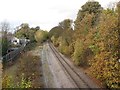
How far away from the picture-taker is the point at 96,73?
22.0 meters

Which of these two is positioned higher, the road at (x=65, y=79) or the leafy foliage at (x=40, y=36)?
the leafy foliage at (x=40, y=36)

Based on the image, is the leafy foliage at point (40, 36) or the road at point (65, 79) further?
the leafy foliage at point (40, 36)

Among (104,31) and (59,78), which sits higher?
(104,31)

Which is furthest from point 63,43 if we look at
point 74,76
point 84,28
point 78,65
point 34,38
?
point 34,38

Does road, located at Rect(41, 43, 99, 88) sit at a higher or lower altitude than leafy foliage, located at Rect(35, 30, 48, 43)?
lower

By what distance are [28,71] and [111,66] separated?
7.71m

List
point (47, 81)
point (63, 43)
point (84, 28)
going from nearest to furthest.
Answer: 1. point (47, 81)
2. point (84, 28)
3. point (63, 43)

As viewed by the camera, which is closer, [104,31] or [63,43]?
[104,31]

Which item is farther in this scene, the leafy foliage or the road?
the leafy foliage

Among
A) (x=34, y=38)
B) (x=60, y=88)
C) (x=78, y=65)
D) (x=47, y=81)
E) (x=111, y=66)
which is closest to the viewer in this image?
(x=111, y=66)

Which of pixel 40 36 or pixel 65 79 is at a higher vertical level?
pixel 40 36

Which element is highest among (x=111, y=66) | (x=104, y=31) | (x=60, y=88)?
(x=104, y=31)

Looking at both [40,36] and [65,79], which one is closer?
[65,79]

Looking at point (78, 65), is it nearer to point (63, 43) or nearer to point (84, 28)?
point (84, 28)
